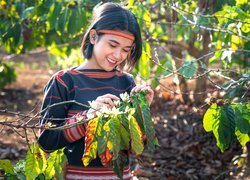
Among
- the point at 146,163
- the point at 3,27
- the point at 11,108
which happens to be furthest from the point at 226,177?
the point at 11,108

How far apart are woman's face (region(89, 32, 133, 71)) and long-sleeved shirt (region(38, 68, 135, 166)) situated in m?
0.06

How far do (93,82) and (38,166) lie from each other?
454mm

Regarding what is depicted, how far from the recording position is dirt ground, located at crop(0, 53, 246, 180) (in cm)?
415

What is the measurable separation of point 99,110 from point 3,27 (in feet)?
8.20

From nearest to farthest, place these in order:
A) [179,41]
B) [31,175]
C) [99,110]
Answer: [99,110] → [31,175] → [179,41]

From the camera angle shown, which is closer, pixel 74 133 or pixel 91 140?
pixel 91 140

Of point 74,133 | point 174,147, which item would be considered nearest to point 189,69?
point 74,133

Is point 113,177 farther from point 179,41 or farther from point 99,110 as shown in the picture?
point 179,41

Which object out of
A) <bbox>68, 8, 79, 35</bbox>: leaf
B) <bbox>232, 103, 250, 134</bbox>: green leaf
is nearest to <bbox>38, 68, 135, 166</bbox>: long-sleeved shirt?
<bbox>232, 103, 250, 134</bbox>: green leaf

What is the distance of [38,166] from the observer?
2.22 metres

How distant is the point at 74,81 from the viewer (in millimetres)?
2375

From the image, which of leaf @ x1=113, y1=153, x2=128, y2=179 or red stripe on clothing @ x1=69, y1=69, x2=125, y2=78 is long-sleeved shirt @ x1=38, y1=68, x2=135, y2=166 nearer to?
red stripe on clothing @ x1=69, y1=69, x2=125, y2=78

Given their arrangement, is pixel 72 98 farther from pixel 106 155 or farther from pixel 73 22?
pixel 73 22

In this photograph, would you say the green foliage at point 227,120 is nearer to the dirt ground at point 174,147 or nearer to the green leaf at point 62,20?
the dirt ground at point 174,147
